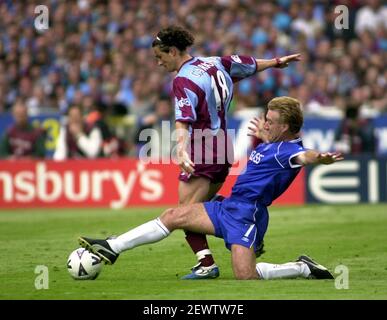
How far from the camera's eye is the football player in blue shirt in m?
9.23

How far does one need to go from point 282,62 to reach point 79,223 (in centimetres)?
597

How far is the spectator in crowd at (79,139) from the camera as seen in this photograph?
19.3 meters

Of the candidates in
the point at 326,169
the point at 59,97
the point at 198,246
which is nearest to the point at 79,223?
the point at 326,169

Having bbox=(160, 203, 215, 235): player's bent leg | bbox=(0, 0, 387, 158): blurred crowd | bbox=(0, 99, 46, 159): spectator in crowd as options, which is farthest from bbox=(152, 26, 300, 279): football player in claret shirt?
bbox=(0, 0, 387, 158): blurred crowd

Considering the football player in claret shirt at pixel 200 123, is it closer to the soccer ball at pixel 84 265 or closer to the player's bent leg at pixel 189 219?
the player's bent leg at pixel 189 219

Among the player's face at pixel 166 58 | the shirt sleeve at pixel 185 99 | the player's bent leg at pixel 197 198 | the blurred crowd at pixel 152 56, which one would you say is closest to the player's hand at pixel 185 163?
the shirt sleeve at pixel 185 99

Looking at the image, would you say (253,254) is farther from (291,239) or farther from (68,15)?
(68,15)

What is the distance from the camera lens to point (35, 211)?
1798cm

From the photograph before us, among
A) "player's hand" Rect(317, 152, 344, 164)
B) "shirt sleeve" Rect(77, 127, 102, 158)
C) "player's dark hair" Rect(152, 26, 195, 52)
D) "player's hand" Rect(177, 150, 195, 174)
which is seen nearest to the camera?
"player's hand" Rect(317, 152, 344, 164)

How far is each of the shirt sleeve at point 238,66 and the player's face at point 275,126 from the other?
2.97 ft

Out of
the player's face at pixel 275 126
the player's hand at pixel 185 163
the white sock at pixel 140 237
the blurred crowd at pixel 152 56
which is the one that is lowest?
the white sock at pixel 140 237

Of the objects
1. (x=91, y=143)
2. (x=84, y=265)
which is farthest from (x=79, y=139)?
(x=84, y=265)

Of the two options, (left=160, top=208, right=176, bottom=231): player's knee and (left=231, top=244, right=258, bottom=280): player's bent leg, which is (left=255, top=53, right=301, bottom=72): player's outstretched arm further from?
(left=231, top=244, right=258, bottom=280): player's bent leg

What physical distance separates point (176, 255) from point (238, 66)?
2500mm
